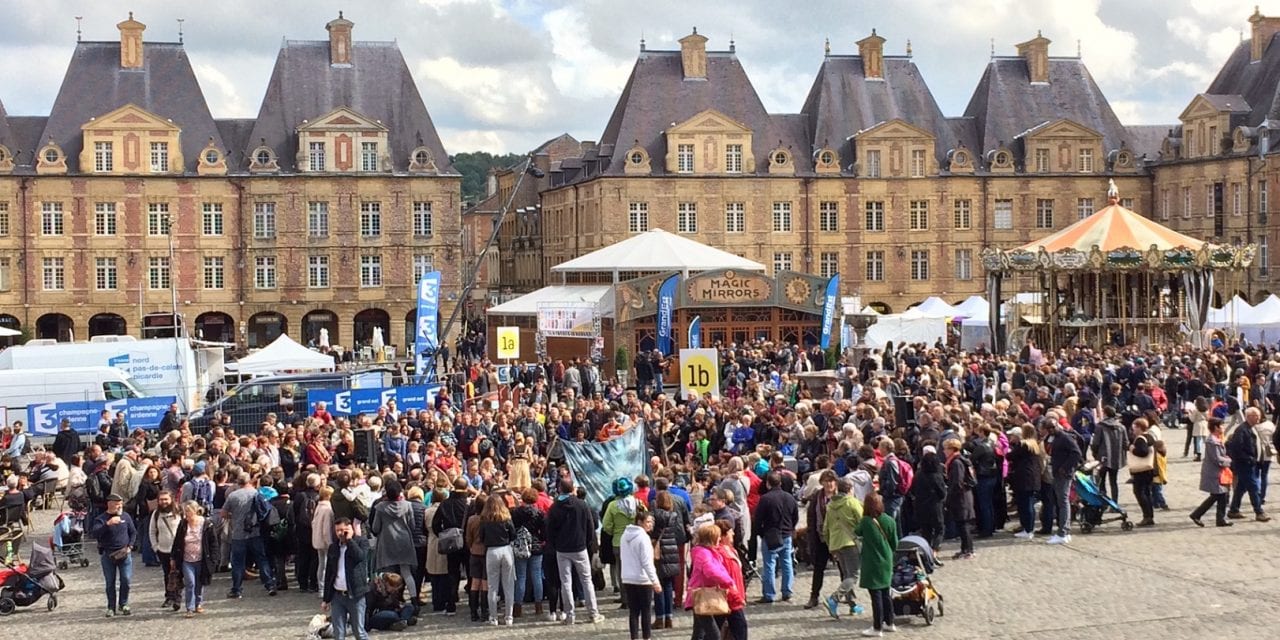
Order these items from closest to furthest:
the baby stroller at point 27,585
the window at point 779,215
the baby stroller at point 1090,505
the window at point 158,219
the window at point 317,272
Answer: the baby stroller at point 27,585 → the baby stroller at point 1090,505 → the window at point 158,219 → the window at point 317,272 → the window at point 779,215

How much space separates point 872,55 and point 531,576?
4903cm

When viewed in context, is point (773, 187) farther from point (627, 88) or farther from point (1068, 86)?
point (1068, 86)

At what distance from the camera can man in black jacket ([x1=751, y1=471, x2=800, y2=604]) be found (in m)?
14.9

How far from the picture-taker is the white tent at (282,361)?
3681 centimetres

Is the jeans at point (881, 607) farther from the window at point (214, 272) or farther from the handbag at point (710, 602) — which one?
the window at point (214, 272)

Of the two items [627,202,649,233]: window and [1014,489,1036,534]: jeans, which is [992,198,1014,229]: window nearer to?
[627,202,649,233]: window

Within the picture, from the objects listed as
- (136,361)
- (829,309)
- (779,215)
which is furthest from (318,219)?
(829,309)

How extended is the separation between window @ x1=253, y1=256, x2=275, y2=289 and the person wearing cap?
137 feet

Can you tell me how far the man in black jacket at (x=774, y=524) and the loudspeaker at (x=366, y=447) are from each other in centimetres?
746

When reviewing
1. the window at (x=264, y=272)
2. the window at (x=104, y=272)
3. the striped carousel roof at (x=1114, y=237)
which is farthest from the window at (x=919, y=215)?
the window at (x=104, y=272)

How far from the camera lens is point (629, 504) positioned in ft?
47.9

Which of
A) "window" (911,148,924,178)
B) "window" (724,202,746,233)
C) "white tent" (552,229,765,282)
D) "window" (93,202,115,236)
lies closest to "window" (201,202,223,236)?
"window" (93,202,115,236)

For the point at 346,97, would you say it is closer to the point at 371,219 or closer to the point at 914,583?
the point at 371,219

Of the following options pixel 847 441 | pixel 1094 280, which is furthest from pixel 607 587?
pixel 1094 280
